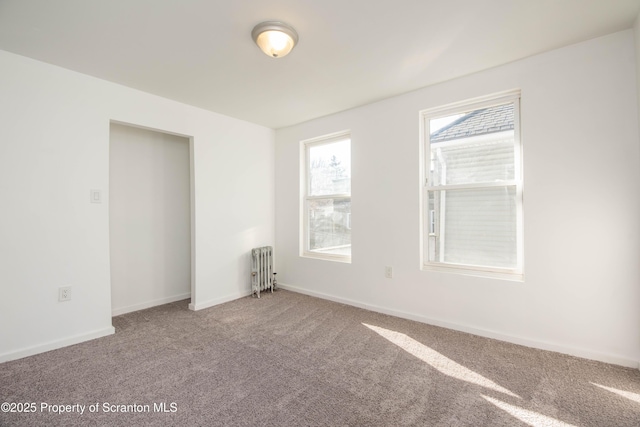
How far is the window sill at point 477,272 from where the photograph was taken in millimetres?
2600

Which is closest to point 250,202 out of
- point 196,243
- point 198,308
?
point 196,243

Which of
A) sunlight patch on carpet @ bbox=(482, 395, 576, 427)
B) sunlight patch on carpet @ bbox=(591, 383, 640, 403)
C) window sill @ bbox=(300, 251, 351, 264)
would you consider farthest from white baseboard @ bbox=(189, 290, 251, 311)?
sunlight patch on carpet @ bbox=(591, 383, 640, 403)

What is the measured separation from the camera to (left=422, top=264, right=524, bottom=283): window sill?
2.60 metres

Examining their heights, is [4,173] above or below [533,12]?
below

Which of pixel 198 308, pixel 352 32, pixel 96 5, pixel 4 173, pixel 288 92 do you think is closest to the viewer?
pixel 96 5

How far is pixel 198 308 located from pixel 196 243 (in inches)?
31.0

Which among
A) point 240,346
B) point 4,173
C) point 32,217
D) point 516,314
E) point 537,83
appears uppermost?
point 537,83

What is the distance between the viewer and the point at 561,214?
2.34 metres

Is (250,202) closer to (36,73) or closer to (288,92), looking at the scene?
(288,92)

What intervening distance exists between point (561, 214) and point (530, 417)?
1.55 meters

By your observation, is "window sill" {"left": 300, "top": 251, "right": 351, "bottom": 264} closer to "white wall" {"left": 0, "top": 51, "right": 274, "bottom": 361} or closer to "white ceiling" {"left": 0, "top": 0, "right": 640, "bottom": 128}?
"white ceiling" {"left": 0, "top": 0, "right": 640, "bottom": 128}

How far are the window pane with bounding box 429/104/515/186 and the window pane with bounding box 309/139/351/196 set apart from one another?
1.11 meters

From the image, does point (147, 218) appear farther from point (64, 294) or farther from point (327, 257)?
point (327, 257)

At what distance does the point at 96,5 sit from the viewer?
70.5 inches
